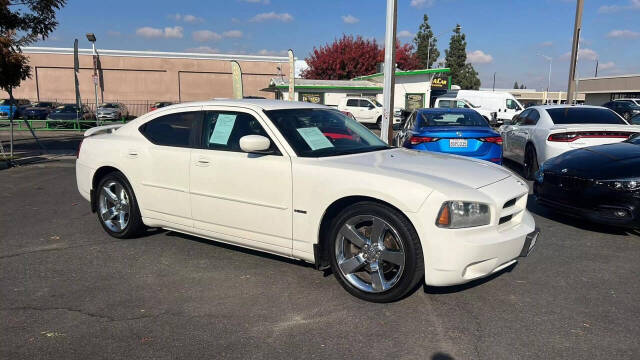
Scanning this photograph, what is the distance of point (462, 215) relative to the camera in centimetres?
342

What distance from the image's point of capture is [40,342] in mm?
3139

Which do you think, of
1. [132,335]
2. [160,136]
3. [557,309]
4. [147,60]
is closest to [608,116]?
[557,309]

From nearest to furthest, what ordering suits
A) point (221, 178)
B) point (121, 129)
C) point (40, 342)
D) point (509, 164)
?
point (40, 342), point (221, 178), point (121, 129), point (509, 164)

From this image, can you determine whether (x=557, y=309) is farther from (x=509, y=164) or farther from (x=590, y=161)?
(x=509, y=164)

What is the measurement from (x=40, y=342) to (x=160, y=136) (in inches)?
96.4

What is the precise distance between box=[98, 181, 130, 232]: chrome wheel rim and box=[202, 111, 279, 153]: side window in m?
1.33

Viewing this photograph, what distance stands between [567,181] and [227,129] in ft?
13.1

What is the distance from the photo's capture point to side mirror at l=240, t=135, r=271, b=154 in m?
4.05

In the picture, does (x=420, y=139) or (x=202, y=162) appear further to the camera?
(x=420, y=139)

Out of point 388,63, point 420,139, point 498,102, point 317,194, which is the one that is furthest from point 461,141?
point 498,102

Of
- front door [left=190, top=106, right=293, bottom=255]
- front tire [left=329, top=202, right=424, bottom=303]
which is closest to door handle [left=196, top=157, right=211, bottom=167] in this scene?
front door [left=190, top=106, right=293, bottom=255]

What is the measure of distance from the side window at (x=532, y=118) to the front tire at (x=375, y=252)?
6782 millimetres

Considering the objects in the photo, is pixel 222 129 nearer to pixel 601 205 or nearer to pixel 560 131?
pixel 601 205

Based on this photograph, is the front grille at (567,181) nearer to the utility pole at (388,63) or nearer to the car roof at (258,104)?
the car roof at (258,104)
